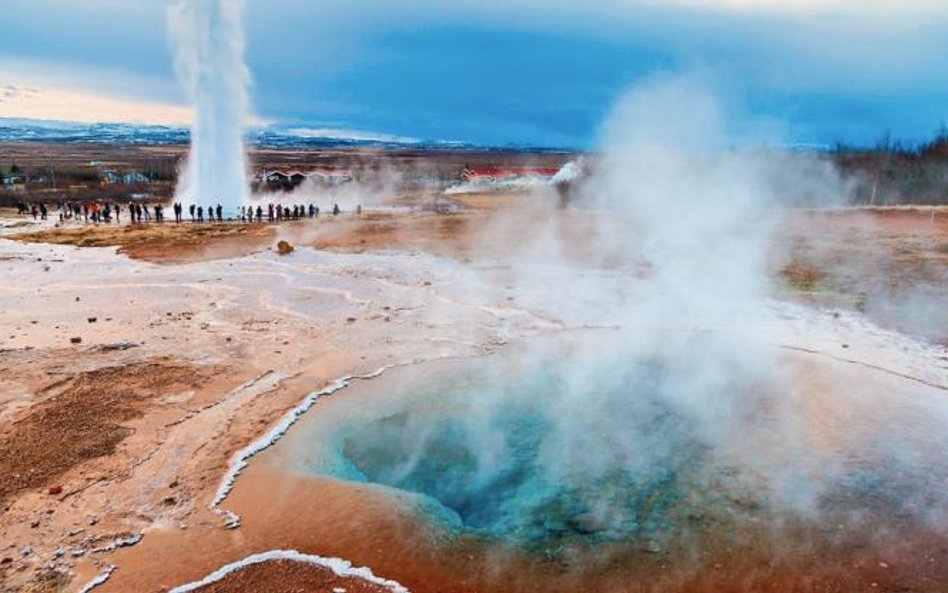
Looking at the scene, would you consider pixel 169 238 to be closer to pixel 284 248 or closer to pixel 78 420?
pixel 284 248

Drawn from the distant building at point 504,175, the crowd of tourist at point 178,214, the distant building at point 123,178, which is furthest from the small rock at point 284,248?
the distant building at point 123,178

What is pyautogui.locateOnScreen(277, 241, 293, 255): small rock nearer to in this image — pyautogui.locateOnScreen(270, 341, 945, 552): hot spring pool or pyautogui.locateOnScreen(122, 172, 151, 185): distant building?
pyautogui.locateOnScreen(270, 341, 945, 552): hot spring pool

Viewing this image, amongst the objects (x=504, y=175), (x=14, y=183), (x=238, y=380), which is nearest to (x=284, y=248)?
(x=238, y=380)

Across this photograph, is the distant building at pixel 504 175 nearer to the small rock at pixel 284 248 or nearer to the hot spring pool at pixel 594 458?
the small rock at pixel 284 248

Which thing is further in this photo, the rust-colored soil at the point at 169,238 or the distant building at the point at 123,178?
the distant building at the point at 123,178

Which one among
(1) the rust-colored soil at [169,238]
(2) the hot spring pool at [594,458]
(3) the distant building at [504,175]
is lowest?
(1) the rust-colored soil at [169,238]

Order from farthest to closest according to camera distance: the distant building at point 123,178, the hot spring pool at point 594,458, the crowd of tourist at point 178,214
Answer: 1. the distant building at point 123,178
2. the crowd of tourist at point 178,214
3. the hot spring pool at point 594,458

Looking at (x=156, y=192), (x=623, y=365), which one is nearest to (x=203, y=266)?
(x=623, y=365)

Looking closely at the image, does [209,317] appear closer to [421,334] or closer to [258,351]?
[258,351]

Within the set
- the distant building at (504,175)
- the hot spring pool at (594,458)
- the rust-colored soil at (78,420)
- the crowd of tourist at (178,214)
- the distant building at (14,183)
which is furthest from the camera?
the distant building at (504,175)
